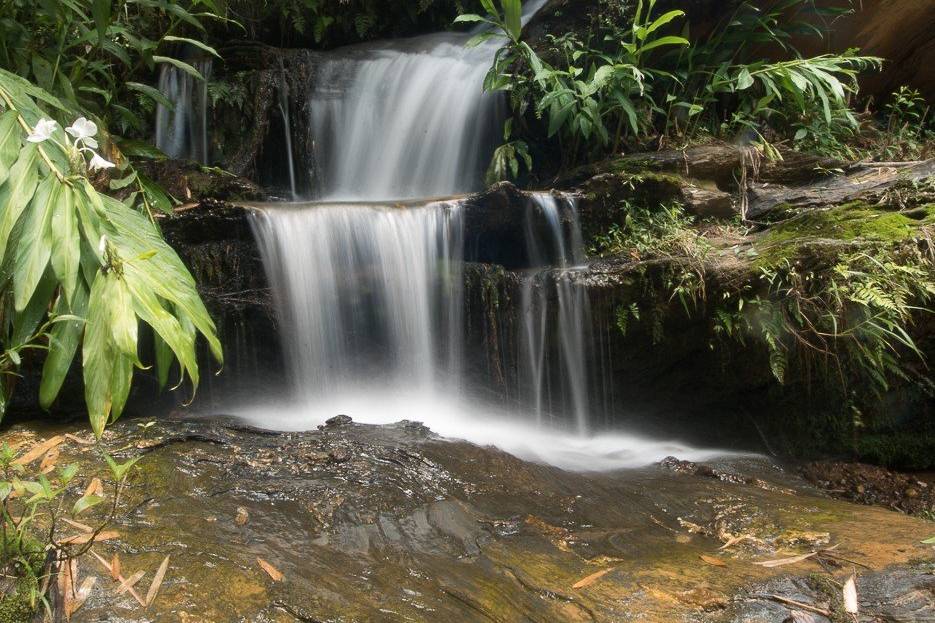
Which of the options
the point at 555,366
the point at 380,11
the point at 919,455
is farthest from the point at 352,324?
the point at 380,11

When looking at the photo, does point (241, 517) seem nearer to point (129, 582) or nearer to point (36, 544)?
point (129, 582)

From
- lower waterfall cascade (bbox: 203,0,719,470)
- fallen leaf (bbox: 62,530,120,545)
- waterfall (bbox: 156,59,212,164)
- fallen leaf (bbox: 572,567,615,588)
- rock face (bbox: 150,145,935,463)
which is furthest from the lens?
waterfall (bbox: 156,59,212,164)

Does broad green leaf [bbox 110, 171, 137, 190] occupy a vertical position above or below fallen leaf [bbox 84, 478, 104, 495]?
above

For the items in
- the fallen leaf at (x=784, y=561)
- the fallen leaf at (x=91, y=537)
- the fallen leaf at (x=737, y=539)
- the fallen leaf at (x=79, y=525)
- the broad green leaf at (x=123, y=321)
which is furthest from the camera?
the fallen leaf at (x=737, y=539)

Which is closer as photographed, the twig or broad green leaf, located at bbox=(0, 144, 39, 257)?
broad green leaf, located at bbox=(0, 144, 39, 257)

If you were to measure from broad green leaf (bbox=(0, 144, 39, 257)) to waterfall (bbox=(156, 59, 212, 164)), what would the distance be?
521 centimetres

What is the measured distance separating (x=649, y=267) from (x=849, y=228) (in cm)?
136

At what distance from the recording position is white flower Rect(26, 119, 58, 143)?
5.68 ft

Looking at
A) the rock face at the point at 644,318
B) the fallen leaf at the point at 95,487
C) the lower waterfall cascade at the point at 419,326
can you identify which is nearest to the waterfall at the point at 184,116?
the lower waterfall cascade at the point at 419,326

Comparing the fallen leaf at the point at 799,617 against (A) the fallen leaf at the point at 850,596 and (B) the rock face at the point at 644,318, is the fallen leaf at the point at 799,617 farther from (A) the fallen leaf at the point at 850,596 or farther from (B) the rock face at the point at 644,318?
(B) the rock face at the point at 644,318

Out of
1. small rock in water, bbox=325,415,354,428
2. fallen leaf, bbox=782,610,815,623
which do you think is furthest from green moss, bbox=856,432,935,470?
small rock in water, bbox=325,415,354,428

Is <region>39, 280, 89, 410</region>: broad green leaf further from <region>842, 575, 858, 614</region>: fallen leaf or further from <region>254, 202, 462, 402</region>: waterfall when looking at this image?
<region>254, 202, 462, 402</region>: waterfall

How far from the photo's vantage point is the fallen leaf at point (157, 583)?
179cm

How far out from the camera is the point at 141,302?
5.40ft
